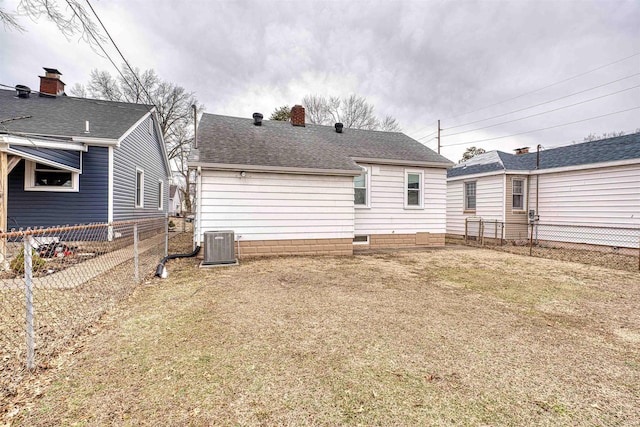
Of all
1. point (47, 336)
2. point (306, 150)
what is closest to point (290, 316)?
point (47, 336)

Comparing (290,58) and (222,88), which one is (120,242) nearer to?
(222,88)

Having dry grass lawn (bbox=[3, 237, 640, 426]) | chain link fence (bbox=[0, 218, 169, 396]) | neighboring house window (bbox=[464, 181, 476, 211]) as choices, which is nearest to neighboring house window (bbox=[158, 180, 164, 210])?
chain link fence (bbox=[0, 218, 169, 396])

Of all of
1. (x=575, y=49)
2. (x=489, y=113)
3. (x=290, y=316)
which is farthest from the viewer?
(x=489, y=113)

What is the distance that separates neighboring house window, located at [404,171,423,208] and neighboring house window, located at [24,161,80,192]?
11.2 metres

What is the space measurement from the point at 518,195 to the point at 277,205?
11.1 meters

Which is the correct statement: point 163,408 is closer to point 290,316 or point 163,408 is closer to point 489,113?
point 290,316

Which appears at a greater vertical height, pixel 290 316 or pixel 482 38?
pixel 482 38

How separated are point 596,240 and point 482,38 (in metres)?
9.35

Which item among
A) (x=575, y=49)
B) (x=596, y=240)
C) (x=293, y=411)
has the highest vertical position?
(x=575, y=49)

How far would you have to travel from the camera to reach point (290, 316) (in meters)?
3.79

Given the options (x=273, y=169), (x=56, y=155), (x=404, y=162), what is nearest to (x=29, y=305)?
(x=273, y=169)

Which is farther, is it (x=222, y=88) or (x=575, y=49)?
(x=222, y=88)

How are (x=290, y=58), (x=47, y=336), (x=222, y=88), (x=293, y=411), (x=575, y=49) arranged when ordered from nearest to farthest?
(x=293, y=411) → (x=47, y=336) → (x=575, y=49) → (x=290, y=58) → (x=222, y=88)

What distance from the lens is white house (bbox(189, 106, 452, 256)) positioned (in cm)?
783
